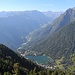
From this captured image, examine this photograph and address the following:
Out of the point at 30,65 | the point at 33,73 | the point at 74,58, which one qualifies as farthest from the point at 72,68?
the point at 30,65

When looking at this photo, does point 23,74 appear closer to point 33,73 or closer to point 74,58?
point 33,73

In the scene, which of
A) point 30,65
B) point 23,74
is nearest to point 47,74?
point 23,74

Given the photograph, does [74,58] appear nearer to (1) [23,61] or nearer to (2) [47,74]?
(2) [47,74]

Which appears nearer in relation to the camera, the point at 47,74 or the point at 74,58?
the point at 74,58

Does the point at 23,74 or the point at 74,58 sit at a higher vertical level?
the point at 23,74

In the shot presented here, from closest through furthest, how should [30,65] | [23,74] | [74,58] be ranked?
[74,58]
[23,74]
[30,65]

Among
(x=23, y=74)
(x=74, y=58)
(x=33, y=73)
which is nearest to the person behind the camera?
(x=74, y=58)

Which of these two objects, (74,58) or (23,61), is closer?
(74,58)

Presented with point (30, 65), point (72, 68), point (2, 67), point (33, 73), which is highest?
point (30, 65)

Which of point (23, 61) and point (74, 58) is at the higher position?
point (23, 61)
